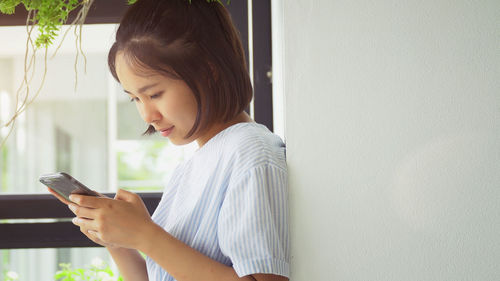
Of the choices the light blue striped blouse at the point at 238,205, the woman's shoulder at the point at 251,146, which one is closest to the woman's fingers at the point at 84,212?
the light blue striped blouse at the point at 238,205

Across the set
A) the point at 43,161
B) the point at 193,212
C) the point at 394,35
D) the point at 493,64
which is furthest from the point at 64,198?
the point at 43,161

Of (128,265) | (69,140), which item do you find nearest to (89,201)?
(128,265)

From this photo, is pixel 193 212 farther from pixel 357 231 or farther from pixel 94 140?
pixel 94 140

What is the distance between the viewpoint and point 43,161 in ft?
9.75

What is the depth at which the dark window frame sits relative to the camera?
134 centimetres

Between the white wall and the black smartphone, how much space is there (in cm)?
40

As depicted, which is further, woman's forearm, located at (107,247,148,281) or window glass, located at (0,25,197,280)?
window glass, located at (0,25,197,280)

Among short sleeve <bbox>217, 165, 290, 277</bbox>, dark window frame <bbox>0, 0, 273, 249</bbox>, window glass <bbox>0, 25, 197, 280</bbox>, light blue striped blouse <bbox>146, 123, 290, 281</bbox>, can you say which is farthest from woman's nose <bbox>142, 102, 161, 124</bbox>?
window glass <bbox>0, 25, 197, 280</bbox>

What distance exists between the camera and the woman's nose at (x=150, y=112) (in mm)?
940

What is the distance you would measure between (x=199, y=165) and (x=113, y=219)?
20 cm

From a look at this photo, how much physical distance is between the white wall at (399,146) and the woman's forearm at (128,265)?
0.41 metres

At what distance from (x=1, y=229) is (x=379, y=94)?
112cm

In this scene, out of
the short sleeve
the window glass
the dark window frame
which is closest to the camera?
the short sleeve

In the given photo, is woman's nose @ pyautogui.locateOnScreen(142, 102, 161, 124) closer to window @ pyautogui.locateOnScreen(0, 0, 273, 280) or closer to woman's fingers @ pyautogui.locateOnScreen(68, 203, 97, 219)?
woman's fingers @ pyautogui.locateOnScreen(68, 203, 97, 219)
